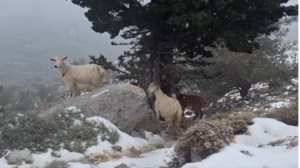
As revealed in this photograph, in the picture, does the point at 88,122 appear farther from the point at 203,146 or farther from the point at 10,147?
the point at 203,146

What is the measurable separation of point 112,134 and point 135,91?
190 cm

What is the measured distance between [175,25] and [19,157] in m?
5.27

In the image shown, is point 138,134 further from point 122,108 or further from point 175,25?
point 175,25

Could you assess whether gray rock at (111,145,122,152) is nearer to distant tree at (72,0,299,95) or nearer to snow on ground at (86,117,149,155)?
snow on ground at (86,117,149,155)

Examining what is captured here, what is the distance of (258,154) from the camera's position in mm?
4684

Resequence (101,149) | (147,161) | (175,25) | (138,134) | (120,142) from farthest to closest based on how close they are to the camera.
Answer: (175,25) → (138,134) → (120,142) → (101,149) → (147,161)

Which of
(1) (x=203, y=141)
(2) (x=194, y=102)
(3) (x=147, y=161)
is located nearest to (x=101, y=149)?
(3) (x=147, y=161)

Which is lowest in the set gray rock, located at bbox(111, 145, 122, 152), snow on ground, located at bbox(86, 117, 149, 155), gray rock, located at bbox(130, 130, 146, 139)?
gray rock, located at bbox(111, 145, 122, 152)

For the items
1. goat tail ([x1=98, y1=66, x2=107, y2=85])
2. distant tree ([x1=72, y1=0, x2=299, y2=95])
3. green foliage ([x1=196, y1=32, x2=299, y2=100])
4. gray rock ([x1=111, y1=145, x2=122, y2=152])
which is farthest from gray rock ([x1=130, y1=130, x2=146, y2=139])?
green foliage ([x1=196, y1=32, x2=299, y2=100])

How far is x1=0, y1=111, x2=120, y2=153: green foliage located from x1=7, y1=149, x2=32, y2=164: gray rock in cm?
30

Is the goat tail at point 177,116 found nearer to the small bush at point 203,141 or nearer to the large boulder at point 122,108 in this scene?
the large boulder at point 122,108

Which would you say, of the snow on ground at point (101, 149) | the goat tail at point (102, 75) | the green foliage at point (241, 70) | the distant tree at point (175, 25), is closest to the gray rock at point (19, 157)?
the snow on ground at point (101, 149)

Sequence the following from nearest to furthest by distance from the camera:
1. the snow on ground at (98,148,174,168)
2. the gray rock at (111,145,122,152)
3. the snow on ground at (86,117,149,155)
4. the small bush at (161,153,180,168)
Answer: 1. the small bush at (161,153,180,168)
2. the snow on ground at (98,148,174,168)
3. the snow on ground at (86,117,149,155)
4. the gray rock at (111,145,122,152)

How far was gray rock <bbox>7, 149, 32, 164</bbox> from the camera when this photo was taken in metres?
6.67
